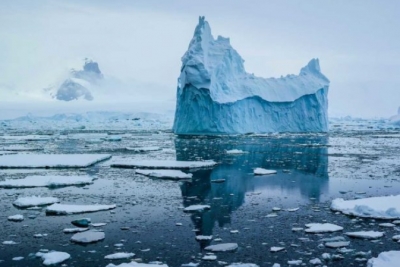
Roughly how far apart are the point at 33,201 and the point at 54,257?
10.5ft

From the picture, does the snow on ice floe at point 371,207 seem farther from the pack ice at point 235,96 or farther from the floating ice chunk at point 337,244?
the pack ice at point 235,96

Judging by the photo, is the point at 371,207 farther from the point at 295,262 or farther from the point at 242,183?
the point at 242,183

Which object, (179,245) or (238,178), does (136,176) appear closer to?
(238,178)

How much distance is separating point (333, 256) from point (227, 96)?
23360 mm

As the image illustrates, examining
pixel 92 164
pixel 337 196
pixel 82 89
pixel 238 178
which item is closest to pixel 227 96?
pixel 92 164

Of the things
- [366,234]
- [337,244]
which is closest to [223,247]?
[337,244]

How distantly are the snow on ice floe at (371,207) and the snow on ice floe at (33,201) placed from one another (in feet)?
17.1

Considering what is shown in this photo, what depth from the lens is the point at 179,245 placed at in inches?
209

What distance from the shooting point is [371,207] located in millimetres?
6902

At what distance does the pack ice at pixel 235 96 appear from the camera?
26.7m

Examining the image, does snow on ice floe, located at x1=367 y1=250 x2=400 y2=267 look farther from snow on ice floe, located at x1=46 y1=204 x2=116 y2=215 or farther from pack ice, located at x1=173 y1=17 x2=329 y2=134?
pack ice, located at x1=173 y1=17 x2=329 y2=134

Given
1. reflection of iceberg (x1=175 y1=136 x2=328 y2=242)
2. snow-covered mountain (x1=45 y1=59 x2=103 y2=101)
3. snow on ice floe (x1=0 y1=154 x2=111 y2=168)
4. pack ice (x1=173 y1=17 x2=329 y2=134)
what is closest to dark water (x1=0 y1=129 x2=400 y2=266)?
reflection of iceberg (x1=175 y1=136 x2=328 y2=242)

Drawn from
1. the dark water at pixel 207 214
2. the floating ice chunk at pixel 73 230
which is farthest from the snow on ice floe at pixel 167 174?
the floating ice chunk at pixel 73 230

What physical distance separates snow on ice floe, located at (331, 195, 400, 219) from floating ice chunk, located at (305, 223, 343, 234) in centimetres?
90
